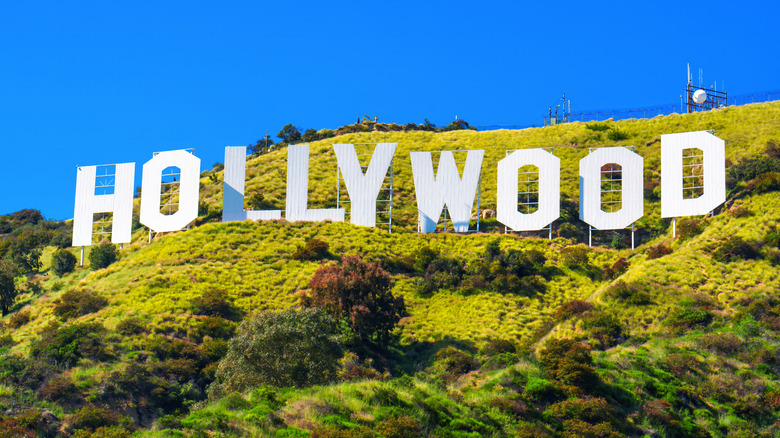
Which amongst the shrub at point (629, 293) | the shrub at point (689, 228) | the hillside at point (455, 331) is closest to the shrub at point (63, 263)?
the hillside at point (455, 331)

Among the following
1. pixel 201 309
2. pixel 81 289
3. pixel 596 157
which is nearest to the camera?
pixel 201 309

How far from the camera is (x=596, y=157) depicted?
5481cm

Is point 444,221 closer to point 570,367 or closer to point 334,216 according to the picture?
point 334,216

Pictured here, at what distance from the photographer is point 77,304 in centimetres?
4491

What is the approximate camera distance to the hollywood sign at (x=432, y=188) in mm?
52719

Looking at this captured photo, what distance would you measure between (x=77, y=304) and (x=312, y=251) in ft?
45.5

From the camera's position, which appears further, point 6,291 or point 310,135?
point 310,135

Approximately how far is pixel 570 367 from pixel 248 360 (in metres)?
12.5

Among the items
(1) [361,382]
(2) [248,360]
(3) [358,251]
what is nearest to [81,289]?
(3) [358,251]

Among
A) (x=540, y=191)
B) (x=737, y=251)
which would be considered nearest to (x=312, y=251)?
(x=540, y=191)

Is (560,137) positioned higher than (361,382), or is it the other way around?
(560,137)

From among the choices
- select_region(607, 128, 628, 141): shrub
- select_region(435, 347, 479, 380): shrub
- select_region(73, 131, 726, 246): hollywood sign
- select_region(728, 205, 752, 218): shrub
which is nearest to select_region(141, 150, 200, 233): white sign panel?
select_region(73, 131, 726, 246): hollywood sign

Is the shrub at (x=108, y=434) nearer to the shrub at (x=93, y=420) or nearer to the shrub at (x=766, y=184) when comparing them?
the shrub at (x=93, y=420)

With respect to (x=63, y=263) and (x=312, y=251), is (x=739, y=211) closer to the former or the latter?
(x=312, y=251)
